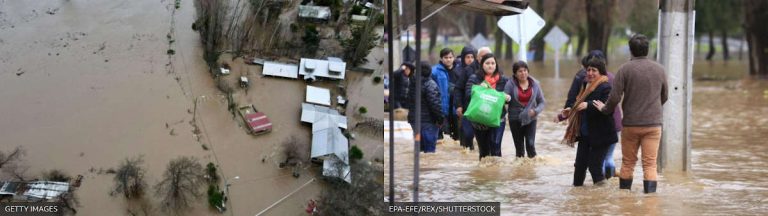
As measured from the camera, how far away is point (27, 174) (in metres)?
8.39

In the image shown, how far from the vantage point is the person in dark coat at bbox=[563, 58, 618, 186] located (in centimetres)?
1133

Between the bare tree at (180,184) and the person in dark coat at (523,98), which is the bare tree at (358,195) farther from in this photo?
the person in dark coat at (523,98)

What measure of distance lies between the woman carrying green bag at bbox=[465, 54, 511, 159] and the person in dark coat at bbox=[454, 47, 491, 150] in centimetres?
41

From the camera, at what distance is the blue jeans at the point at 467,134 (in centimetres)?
1547

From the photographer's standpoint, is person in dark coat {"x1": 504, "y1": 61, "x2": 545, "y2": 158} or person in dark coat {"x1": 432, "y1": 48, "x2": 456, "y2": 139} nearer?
person in dark coat {"x1": 504, "y1": 61, "x2": 545, "y2": 158}

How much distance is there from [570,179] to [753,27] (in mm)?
29968

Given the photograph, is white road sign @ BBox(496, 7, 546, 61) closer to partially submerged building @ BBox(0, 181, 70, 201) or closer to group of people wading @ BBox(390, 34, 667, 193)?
group of people wading @ BBox(390, 34, 667, 193)

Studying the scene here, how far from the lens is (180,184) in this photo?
8.46 m

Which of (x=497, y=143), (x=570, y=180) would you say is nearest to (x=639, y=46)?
(x=570, y=180)

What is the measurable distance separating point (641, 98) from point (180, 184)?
4.16 m

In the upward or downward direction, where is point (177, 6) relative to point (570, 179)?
upward

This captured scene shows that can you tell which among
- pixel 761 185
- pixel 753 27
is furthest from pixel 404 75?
pixel 753 27

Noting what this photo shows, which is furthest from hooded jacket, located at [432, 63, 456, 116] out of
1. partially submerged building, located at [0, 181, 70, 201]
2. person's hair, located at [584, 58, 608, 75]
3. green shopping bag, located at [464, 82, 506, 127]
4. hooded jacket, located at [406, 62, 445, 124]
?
partially submerged building, located at [0, 181, 70, 201]

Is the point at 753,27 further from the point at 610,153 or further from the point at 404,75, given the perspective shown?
the point at 610,153
